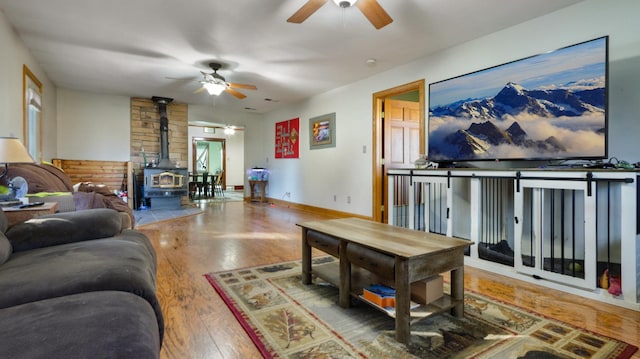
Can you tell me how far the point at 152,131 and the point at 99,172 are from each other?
4.40ft

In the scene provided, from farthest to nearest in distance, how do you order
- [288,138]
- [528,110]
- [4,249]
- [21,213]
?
[288,138]
[528,110]
[21,213]
[4,249]

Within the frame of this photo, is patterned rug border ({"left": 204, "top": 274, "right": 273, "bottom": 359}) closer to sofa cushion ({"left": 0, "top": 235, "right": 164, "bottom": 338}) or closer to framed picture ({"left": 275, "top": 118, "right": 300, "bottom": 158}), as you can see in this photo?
sofa cushion ({"left": 0, "top": 235, "right": 164, "bottom": 338})

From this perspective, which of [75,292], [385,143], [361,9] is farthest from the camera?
[385,143]

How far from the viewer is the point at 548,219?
2938mm

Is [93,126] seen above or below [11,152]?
above

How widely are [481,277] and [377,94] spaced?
3.19m

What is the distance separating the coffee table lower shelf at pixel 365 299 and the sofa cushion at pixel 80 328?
1.22 m

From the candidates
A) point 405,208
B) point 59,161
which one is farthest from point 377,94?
point 59,161

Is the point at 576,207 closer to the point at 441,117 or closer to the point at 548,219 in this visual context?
the point at 548,219

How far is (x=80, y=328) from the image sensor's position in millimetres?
789

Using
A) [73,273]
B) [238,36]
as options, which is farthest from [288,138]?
[73,273]

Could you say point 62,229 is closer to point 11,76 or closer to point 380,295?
point 380,295

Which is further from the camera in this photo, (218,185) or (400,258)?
(218,185)

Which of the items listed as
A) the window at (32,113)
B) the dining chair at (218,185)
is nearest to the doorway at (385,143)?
the window at (32,113)
